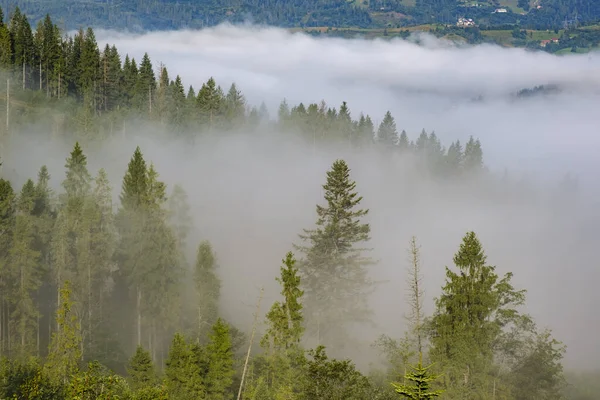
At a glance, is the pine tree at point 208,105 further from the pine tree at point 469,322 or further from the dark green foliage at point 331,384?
the dark green foliage at point 331,384

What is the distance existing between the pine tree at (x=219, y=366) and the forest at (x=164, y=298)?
10 centimetres

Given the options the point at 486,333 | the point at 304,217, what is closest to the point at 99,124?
the point at 304,217

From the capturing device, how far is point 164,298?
76750mm

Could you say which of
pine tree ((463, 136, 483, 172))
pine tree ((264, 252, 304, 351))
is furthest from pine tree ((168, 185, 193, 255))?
pine tree ((463, 136, 483, 172))

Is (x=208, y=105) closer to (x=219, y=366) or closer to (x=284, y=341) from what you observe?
(x=219, y=366)

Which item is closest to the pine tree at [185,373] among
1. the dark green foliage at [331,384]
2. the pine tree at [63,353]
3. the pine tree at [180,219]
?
the pine tree at [63,353]

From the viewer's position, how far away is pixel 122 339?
7725 centimetres

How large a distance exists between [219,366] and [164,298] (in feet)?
101

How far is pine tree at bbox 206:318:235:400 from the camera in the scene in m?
47.0

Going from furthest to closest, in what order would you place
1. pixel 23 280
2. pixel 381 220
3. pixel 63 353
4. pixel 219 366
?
pixel 381 220 < pixel 23 280 < pixel 63 353 < pixel 219 366

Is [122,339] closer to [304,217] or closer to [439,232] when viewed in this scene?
[304,217]

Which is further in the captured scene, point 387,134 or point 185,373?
point 387,134

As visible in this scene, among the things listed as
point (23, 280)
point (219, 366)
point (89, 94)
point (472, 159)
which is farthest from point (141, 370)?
point (472, 159)

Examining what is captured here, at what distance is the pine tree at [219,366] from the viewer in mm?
47031
